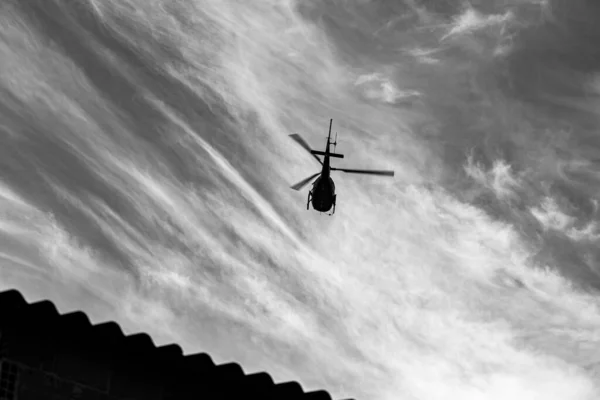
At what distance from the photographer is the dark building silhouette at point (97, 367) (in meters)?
7.00

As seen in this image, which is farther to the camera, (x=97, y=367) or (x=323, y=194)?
(x=323, y=194)

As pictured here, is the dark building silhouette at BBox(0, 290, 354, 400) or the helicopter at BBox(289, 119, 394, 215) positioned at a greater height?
the helicopter at BBox(289, 119, 394, 215)

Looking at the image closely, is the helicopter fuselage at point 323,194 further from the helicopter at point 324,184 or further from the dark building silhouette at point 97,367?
the dark building silhouette at point 97,367

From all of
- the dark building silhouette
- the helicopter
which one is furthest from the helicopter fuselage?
the dark building silhouette

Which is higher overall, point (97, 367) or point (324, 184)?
point (324, 184)

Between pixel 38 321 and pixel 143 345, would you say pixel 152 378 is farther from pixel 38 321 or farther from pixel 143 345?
pixel 38 321

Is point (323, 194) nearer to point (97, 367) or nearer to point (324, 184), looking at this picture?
point (324, 184)

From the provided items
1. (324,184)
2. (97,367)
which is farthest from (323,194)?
(97,367)

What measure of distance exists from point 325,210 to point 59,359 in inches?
1149

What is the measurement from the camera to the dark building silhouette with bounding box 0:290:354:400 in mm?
6996

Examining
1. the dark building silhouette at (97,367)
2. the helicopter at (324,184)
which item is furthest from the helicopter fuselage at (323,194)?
the dark building silhouette at (97,367)

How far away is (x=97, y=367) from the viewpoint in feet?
24.3

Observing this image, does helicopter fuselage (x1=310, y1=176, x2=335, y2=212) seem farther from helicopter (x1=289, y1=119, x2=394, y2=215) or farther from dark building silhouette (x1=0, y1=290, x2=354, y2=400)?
dark building silhouette (x1=0, y1=290, x2=354, y2=400)

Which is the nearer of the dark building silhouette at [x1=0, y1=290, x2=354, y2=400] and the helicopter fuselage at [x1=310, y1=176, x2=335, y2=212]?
the dark building silhouette at [x1=0, y1=290, x2=354, y2=400]
